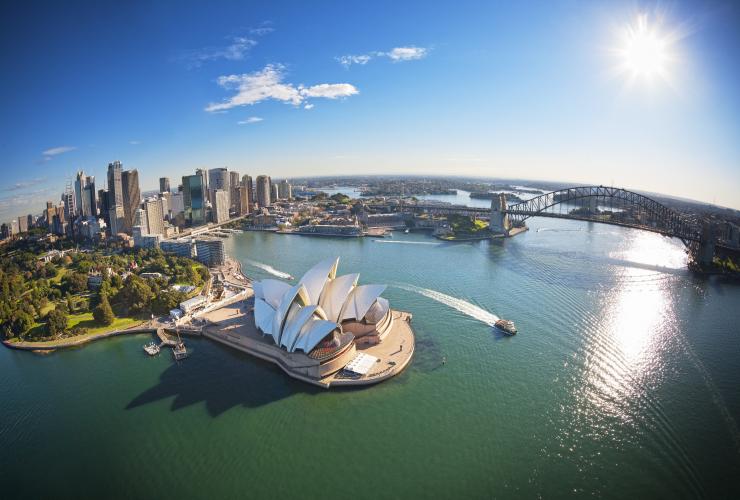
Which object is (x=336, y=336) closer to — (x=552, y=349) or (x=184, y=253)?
(x=552, y=349)

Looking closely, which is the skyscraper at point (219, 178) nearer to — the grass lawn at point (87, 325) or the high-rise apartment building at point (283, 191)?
the high-rise apartment building at point (283, 191)

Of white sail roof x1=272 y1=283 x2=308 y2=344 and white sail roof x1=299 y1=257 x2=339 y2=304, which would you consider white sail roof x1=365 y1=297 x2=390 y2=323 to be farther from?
white sail roof x1=272 y1=283 x2=308 y2=344

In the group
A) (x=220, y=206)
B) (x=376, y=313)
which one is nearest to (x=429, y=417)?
(x=376, y=313)

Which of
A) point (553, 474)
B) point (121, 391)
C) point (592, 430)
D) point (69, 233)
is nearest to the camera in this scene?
point (553, 474)

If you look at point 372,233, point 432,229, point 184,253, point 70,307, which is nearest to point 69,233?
point 184,253

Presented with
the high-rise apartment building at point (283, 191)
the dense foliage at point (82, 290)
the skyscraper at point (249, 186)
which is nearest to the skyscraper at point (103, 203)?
the dense foliage at point (82, 290)

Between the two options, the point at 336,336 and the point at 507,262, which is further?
the point at 507,262
